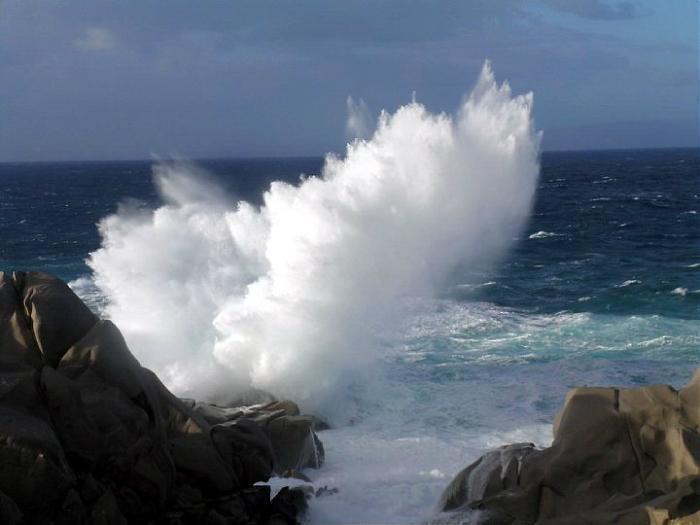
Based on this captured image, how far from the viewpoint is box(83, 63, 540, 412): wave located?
74.6ft

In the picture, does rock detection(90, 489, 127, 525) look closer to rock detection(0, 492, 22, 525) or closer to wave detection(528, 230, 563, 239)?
rock detection(0, 492, 22, 525)

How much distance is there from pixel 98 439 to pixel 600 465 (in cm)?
714

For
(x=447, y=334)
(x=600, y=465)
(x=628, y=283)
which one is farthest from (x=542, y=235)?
(x=600, y=465)

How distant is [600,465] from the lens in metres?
13.2

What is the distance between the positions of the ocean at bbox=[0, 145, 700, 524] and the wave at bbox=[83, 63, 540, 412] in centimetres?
11

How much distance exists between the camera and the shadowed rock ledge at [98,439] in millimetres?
11828

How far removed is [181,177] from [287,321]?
2048cm

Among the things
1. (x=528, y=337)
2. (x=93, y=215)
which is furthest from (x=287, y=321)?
(x=93, y=215)

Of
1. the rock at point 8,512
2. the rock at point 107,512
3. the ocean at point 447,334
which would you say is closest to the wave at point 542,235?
the ocean at point 447,334

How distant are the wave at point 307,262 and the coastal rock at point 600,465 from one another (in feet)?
27.6

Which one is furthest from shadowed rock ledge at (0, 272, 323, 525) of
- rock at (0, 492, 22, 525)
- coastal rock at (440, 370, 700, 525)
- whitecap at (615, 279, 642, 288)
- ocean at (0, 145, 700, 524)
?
whitecap at (615, 279, 642, 288)

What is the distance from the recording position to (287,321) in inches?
933

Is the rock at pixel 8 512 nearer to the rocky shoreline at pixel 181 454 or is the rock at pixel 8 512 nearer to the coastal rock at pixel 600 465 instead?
the rocky shoreline at pixel 181 454

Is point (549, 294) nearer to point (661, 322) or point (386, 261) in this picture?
point (661, 322)
